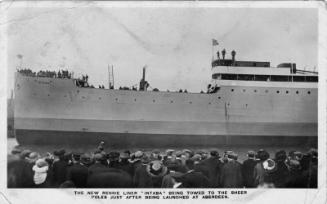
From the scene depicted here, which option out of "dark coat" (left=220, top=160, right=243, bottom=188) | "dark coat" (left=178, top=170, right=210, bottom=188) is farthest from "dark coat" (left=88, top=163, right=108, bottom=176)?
"dark coat" (left=220, top=160, right=243, bottom=188)

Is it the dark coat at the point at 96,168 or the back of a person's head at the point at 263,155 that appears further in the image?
the back of a person's head at the point at 263,155

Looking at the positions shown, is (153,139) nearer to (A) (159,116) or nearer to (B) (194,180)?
(A) (159,116)

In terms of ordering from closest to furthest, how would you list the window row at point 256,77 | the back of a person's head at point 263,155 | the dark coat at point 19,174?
the dark coat at point 19,174
the back of a person's head at point 263,155
the window row at point 256,77

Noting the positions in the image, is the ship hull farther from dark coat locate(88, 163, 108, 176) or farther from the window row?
dark coat locate(88, 163, 108, 176)

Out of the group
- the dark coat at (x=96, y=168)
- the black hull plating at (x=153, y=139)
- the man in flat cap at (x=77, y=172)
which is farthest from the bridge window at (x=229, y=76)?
the man in flat cap at (x=77, y=172)

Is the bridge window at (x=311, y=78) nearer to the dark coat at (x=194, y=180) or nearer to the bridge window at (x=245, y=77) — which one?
the bridge window at (x=245, y=77)

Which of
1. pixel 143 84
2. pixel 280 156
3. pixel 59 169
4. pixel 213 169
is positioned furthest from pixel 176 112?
pixel 59 169

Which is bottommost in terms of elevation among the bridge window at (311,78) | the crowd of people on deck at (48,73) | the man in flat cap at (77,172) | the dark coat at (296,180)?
the dark coat at (296,180)

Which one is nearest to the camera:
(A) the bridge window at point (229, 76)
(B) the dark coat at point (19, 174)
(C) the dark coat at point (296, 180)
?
(B) the dark coat at point (19, 174)

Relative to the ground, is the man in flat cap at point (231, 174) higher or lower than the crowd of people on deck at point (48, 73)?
lower
